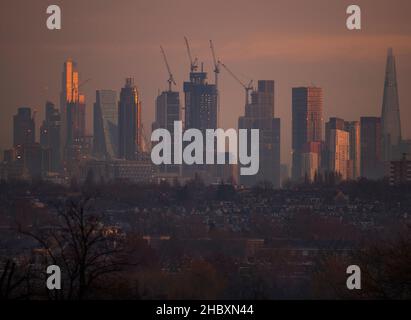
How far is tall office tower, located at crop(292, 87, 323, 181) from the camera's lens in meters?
57.4

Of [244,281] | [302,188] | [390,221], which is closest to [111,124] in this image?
[302,188]

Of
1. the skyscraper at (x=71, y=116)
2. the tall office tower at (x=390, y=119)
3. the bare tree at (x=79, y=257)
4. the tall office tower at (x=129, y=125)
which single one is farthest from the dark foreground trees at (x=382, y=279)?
the tall office tower at (x=129, y=125)

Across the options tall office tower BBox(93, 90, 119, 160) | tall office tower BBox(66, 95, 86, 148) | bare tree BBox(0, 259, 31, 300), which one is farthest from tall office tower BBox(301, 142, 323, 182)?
bare tree BBox(0, 259, 31, 300)

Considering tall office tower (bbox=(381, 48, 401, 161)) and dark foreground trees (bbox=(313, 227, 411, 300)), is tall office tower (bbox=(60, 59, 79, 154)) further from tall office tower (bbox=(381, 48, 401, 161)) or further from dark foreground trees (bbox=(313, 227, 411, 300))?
dark foreground trees (bbox=(313, 227, 411, 300))

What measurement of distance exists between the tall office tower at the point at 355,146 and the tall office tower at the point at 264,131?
3.35 meters

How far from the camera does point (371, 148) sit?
59969mm

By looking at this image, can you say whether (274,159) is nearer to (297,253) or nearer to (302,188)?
(302,188)

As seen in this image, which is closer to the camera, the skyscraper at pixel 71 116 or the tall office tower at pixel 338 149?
the skyscraper at pixel 71 116

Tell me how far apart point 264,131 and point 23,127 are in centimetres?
1058

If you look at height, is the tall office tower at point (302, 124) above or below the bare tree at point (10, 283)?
above

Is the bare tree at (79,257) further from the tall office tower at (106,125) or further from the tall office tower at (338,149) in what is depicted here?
the tall office tower at (338,149)

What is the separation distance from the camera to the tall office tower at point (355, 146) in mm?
58197

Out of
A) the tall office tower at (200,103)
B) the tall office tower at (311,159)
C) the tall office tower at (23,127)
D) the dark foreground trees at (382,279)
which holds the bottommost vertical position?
the dark foreground trees at (382,279)

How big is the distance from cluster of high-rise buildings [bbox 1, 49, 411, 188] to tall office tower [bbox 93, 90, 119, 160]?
5cm
